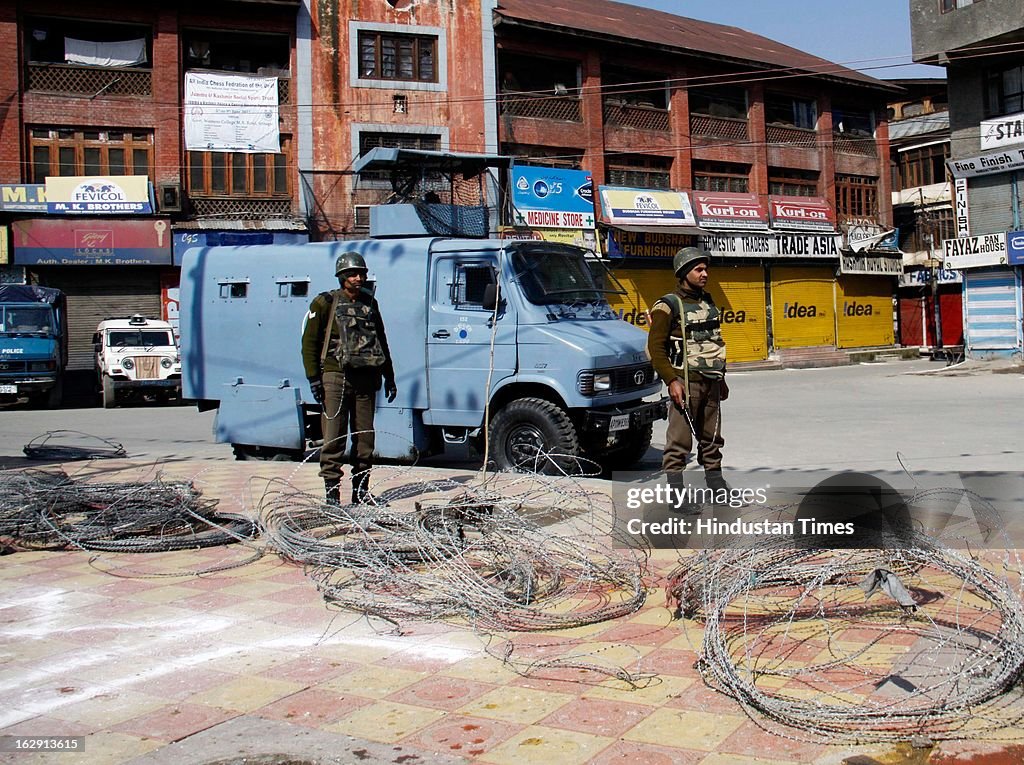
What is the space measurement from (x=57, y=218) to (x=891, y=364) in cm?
2515

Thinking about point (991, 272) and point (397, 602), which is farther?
point (991, 272)

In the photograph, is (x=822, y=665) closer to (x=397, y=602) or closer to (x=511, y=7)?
(x=397, y=602)

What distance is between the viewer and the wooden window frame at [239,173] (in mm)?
26344

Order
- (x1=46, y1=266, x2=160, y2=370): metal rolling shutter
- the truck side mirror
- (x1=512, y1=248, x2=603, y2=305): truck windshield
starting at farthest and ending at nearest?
(x1=46, y1=266, x2=160, y2=370): metal rolling shutter < (x1=512, y1=248, x2=603, y2=305): truck windshield < the truck side mirror

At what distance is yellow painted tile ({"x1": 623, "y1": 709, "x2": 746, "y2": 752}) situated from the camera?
3184 millimetres

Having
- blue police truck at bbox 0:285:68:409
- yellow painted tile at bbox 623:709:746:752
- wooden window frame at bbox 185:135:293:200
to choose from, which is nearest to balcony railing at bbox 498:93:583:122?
wooden window frame at bbox 185:135:293:200

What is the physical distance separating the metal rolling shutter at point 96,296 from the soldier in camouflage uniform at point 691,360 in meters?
22.7

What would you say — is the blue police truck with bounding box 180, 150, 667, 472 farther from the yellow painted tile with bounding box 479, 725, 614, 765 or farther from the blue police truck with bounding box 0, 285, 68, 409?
the blue police truck with bounding box 0, 285, 68, 409

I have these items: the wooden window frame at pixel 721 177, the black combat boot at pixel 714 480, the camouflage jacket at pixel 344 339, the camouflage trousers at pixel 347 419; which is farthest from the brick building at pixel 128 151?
the black combat boot at pixel 714 480

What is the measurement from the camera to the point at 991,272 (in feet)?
90.0

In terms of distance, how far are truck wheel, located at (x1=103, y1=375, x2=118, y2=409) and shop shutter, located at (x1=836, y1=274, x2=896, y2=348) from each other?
24703 millimetres

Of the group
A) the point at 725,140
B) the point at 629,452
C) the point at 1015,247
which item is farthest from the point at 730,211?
the point at 629,452

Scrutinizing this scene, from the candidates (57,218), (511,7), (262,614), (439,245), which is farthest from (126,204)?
(262,614)

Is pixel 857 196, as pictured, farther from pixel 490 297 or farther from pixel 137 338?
pixel 490 297
